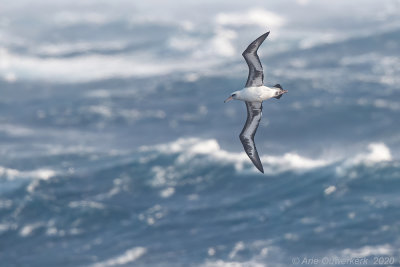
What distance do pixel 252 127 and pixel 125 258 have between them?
6290 cm

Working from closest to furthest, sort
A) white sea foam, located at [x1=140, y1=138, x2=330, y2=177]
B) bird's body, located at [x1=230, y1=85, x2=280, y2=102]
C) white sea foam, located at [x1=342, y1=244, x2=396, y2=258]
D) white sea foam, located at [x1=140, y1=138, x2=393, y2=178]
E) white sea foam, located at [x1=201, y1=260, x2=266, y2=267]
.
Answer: bird's body, located at [x1=230, y1=85, x2=280, y2=102] < white sea foam, located at [x1=342, y1=244, x2=396, y2=258] < white sea foam, located at [x1=201, y1=260, x2=266, y2=267] < white sea foam, located at [x1=140, y1=138, x2=393, y2=178] < white sea foam, located at [x1=140, y1=138, x2=330, y2=177]

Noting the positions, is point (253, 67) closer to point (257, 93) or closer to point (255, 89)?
Answer: point (255, 89)

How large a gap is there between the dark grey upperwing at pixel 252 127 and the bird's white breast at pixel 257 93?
5.62ft

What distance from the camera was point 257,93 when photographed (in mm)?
42344

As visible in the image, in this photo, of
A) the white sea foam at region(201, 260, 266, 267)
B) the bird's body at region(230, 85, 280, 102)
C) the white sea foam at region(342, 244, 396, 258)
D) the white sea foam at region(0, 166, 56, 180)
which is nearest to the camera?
the bird's body at region(230, 85, 280, 102)

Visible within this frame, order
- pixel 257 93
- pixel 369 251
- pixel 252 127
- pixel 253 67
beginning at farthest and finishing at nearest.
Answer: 1. pixel 369 251
2. pixel 252 127
3. pixel 257 93
4. pixel 253 67

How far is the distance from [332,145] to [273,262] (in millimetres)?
39871

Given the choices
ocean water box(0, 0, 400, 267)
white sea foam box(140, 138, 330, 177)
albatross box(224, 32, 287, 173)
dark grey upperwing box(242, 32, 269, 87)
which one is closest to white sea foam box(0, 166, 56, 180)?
ocean water box(0, 0, 400, 267)

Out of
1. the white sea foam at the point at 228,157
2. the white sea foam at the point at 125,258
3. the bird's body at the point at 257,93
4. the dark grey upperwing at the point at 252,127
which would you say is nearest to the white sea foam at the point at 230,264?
the white sea foam at the point at 125,258

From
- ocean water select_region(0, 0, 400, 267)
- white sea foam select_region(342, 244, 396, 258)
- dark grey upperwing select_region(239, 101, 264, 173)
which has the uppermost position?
ocean water select_region(0, 0, 400, 267)

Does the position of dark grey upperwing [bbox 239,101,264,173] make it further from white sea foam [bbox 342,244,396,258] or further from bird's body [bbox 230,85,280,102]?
white sea foam [bbox 342,244,396,258]

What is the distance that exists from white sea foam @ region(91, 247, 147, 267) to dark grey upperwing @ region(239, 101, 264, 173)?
6113 cm

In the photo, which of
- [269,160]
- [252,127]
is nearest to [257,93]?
[252,127]

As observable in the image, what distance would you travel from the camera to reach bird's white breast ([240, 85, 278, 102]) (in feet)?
137
